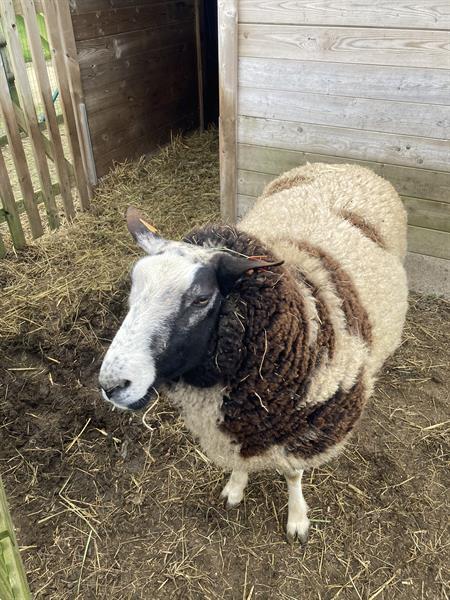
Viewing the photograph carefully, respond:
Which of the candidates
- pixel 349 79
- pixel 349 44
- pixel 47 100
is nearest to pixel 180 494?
pixel 349 79

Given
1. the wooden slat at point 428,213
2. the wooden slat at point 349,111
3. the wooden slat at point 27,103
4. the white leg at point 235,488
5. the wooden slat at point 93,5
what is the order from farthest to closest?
the wooden slat at point 93,5 → the wooden slat at point 27,103 → the wooden slat at point 428,213 → the wooden slat at point 349,111 → the white leg at point 235,488

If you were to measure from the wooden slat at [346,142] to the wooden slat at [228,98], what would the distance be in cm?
12

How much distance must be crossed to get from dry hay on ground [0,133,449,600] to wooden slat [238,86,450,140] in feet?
5.14

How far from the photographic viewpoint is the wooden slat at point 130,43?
4.88 m

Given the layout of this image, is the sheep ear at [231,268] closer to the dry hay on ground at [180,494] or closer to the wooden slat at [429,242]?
the dry hay on ground at [180,494]

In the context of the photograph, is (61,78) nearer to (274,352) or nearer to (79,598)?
(274,352)

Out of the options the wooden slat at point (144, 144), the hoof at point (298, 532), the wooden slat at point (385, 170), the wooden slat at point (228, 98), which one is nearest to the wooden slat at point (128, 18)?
the wooden slat at point (144, 144)

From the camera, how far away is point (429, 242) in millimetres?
3852

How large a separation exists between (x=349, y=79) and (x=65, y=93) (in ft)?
9.24

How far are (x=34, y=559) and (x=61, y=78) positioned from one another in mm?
4184

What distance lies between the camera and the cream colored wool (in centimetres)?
212

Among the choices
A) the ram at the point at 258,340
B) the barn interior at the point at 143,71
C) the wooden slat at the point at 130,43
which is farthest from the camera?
the barn interior at the point at 143,71

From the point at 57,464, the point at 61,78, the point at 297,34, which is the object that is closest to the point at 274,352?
the point at 57,464

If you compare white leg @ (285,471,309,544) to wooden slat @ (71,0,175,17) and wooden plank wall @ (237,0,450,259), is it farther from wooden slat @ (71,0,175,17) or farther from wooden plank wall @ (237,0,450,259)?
wooden slat @ (71,0,175,17)
